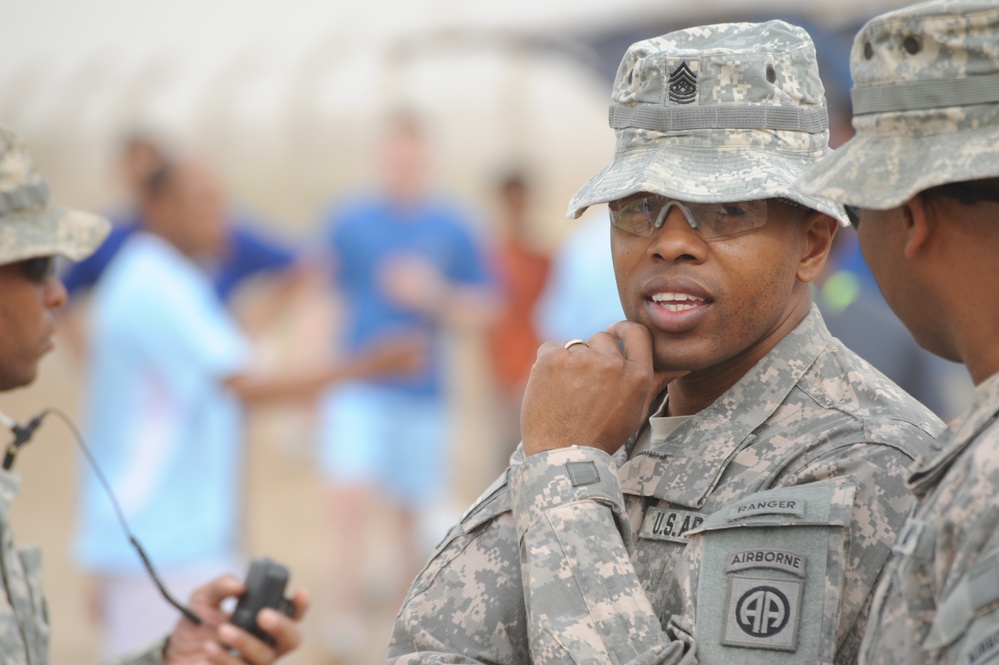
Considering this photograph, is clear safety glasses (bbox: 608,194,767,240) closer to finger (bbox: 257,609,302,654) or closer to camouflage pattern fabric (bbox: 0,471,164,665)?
finger (bbox: 257,609,302,654)

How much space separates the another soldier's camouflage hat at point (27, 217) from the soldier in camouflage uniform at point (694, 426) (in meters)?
1.42

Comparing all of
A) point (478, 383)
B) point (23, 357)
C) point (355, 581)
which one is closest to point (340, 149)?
point (478, 383)

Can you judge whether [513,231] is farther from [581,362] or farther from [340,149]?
[340,149]

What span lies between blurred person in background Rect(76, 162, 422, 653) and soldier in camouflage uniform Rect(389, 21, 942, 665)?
10.9 ft

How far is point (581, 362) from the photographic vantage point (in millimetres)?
2471

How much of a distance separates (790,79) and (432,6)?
2701 cm

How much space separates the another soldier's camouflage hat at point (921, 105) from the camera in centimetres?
192

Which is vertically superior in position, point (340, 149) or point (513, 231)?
point (340, 149)

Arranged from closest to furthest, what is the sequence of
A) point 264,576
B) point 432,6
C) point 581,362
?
point 581,362 < point 264,576 < point 432,6

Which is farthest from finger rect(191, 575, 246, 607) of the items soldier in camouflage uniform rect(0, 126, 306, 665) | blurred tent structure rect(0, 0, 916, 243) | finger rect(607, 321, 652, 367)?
blurred tent structure rect(0, 0, 916, 243)

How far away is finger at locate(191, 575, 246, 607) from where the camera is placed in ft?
11.4

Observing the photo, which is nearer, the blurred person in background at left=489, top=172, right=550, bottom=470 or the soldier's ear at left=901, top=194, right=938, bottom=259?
the soldier's ear at left=901, top=194, right=938, bottom=259

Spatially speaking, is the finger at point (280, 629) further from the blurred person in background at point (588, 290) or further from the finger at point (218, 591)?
the blurred person in background at point (588, 290)

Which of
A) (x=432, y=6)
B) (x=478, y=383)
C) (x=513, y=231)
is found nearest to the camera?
(x=513, y=231)
